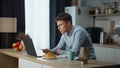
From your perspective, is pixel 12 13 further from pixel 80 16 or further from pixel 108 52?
pixel 108 52

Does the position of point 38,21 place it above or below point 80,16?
below

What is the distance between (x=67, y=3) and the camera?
21.9 feet

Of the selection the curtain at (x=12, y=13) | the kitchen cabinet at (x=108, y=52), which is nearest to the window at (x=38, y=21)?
the curtain at (x=12, y=13)

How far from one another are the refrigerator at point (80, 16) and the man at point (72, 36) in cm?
254

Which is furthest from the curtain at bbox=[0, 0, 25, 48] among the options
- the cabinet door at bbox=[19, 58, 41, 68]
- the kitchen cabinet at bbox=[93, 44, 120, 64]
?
the cabinet door at bbox=[19, 58, 41, 68]

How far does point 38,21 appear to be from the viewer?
20.4 ft

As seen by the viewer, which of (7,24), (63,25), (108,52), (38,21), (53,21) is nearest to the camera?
(63,25)

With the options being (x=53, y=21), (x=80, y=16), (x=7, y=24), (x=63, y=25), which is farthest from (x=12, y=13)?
(x=63, y=25)

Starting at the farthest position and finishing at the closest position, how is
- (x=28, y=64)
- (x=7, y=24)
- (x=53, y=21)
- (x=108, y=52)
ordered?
1. (x=53, y=21)
2. (x=108, y=52)
3. (x=7, y=24)
4. (x=28, y=64)

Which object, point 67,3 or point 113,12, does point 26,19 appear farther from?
point 113,12

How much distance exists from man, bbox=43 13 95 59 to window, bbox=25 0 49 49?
244 cm

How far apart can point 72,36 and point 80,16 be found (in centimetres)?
290

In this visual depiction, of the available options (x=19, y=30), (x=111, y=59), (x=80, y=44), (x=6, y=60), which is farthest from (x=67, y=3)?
(x=80, y=44)

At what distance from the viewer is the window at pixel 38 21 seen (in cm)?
603
